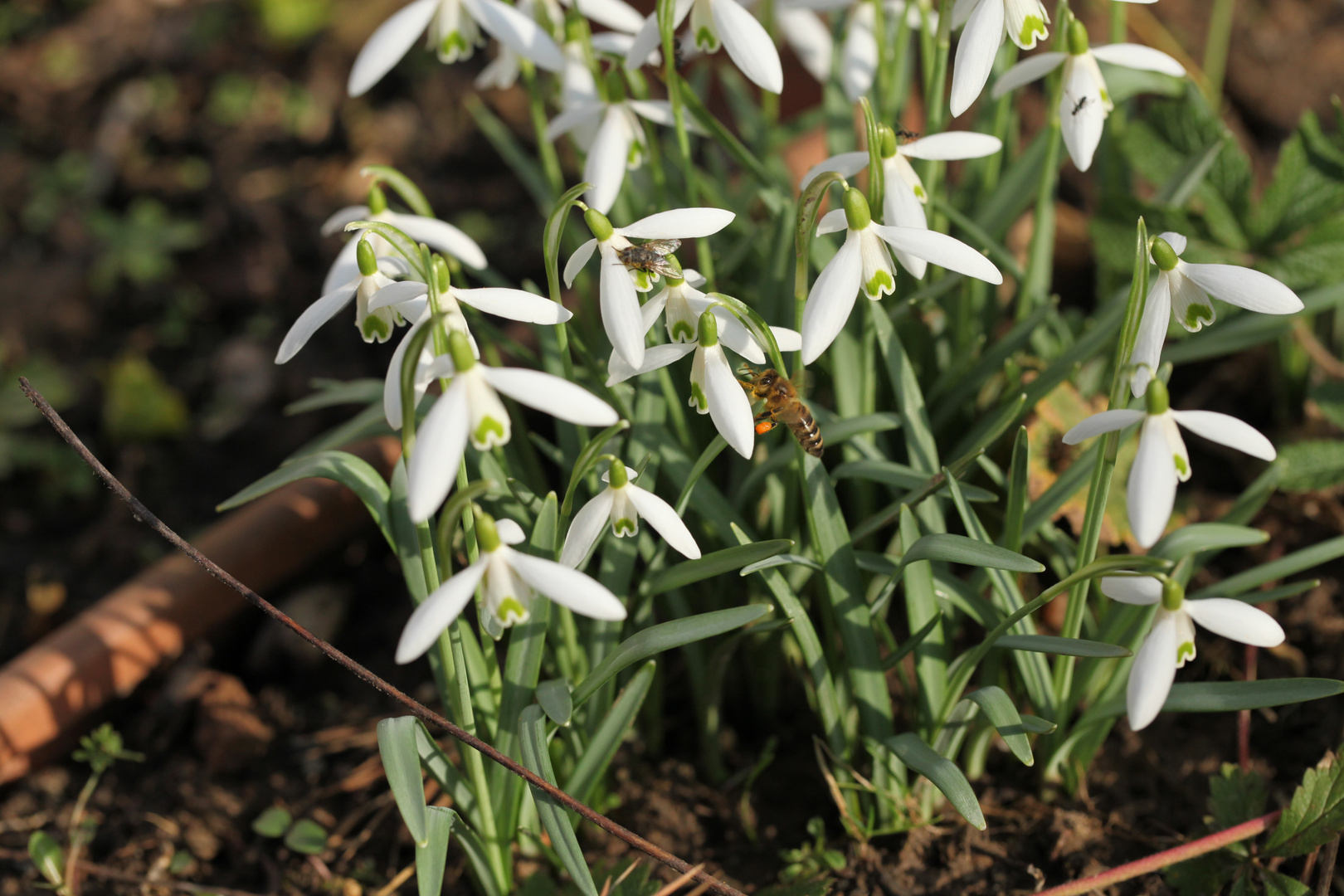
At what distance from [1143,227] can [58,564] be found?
81.4 inches

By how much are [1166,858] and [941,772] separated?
0.98 feet

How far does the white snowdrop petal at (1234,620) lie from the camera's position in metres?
0.94

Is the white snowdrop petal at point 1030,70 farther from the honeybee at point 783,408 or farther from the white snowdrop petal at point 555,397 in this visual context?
the white snowdrop petal at point 555,397

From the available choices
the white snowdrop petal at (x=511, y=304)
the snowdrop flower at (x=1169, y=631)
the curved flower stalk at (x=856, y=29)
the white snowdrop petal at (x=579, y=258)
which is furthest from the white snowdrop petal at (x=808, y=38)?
the snowdrop flower at (x=1169, y=631)

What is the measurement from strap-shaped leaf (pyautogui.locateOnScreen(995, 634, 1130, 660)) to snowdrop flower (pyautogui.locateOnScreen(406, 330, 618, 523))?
0.58 metres

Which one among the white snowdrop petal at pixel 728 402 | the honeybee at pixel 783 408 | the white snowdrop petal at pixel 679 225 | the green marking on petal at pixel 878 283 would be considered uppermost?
the white snowdrop petal at pixel 679 225

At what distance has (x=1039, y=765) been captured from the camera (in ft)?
4.54

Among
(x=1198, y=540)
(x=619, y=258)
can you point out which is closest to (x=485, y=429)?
(x=619, y=258)

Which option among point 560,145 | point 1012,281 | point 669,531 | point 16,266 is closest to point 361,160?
point 560,145

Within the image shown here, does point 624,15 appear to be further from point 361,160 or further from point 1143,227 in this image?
point 361,160

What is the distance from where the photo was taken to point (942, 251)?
3.22 feet

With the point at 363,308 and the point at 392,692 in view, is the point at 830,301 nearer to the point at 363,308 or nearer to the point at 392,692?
the point at 363,308

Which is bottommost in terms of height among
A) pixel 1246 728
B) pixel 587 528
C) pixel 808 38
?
pixel 1246 728

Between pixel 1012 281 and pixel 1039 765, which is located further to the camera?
pixel 1012 281
